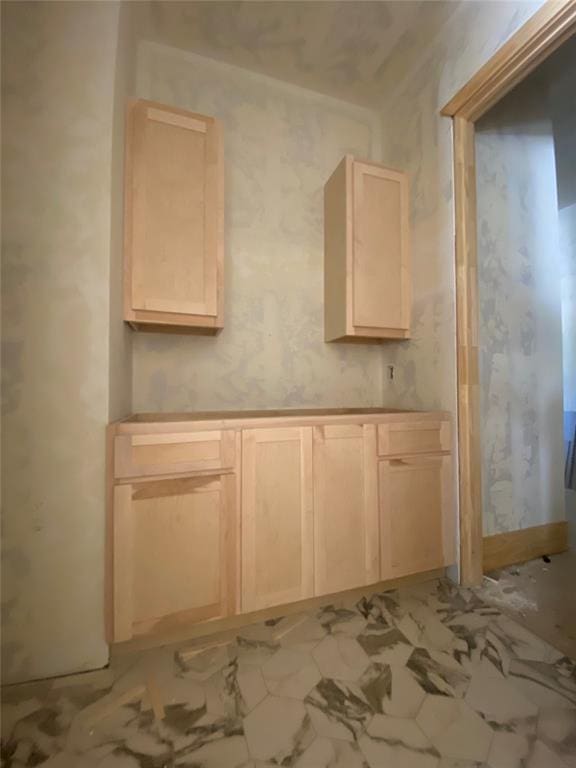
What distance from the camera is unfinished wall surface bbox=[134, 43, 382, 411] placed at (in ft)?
5.80

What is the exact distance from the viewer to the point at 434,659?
1.13m

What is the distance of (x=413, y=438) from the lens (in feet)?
5.13

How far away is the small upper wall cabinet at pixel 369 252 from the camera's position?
1762 millimetres

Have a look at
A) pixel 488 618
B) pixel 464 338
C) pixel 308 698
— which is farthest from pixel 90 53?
pixel 488 618

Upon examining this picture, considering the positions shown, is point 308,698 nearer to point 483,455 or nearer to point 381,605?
point 381,605

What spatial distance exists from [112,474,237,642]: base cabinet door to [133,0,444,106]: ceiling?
7.13ft

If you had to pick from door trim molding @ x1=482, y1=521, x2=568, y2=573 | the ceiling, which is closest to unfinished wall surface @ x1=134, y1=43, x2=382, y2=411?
the ceiling

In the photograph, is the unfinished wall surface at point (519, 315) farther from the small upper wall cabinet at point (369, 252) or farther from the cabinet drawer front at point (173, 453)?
the cabinet drawer front at point (173, 453)

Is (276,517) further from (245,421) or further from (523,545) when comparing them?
(523,545)

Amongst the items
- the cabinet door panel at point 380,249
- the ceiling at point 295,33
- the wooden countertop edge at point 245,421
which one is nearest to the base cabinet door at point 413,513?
the wooden countertop edge at point 245,421

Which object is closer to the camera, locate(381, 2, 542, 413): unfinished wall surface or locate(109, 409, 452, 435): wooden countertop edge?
locate(109, 409, 452, 435): wooden countertop edge

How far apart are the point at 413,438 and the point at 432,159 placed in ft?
4.85

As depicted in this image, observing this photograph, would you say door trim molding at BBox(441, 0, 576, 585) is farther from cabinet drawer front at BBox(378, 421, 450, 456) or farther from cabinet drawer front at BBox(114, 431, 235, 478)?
→ cabinet drawer front at BBox(114, 431, 235, 478)

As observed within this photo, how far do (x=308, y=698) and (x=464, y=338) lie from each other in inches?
60.2
